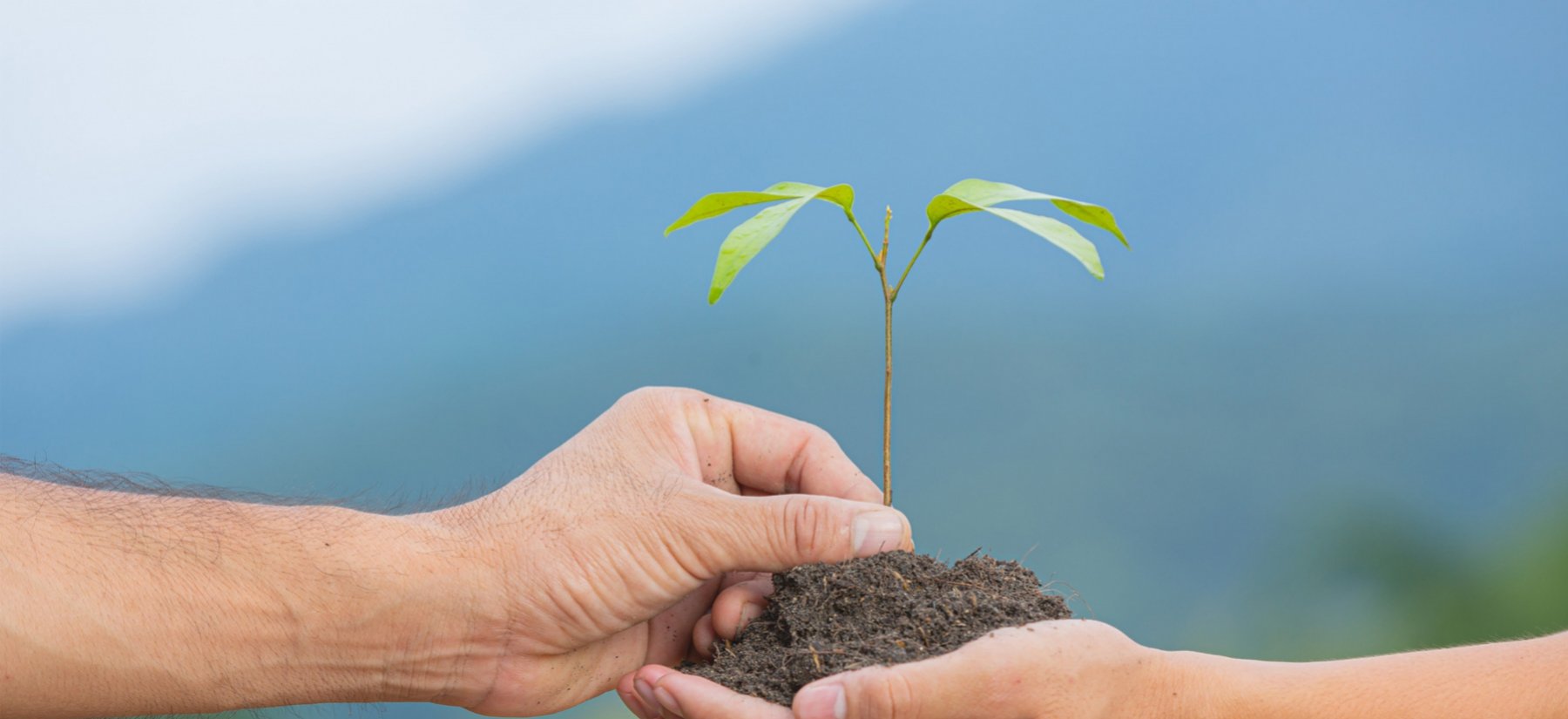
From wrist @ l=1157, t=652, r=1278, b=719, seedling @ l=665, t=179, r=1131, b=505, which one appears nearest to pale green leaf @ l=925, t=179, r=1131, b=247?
seedling @ l=665, t=179, r=1131, b=505

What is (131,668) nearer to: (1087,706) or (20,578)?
(20,578)

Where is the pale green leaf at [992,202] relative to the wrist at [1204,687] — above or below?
above

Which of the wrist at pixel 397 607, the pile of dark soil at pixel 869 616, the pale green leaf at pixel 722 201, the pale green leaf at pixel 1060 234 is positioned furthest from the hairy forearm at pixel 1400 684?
the wrist at pixel 397 607

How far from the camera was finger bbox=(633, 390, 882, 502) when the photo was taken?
1.51 m

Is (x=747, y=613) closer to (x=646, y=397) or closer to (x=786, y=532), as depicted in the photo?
(x=786, y=532)

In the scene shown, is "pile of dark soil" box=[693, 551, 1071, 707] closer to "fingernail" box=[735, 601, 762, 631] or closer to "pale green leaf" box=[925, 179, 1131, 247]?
"fingernail" box=[735, 601, 762, 631]

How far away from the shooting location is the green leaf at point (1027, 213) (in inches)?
44.7

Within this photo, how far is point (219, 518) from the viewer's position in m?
1.37

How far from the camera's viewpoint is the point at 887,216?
1336 millimetres

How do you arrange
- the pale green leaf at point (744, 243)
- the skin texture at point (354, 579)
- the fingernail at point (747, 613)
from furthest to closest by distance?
the fingernail at point (747, 613) → the skin texture at point (354, 579) → the pale green leaf at point (744, 243)

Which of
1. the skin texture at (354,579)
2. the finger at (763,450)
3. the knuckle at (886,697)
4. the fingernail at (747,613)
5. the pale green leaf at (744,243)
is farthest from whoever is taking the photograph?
the finger at (763,450)

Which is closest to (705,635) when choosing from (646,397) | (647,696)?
(647,696)

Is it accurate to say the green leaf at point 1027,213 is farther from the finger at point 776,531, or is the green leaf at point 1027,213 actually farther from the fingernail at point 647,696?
the fingernail at point 647,696

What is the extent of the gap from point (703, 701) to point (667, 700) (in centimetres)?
5
